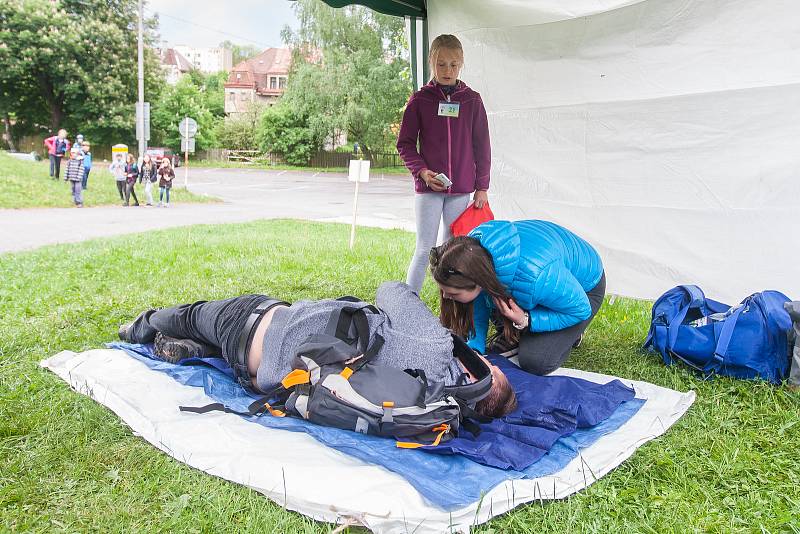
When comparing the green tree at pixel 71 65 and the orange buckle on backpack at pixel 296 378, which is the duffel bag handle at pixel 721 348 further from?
the green tree at pixel 71 65

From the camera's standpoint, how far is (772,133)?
3.67m

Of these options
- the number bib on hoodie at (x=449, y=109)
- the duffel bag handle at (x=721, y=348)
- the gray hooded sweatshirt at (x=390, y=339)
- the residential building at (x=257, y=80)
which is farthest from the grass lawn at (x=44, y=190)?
the residential building at (x=257, y=80)

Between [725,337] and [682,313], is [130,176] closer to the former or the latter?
[682,313]

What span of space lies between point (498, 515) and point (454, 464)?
11.8 inches

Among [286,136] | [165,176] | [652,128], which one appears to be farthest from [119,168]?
[286,136]

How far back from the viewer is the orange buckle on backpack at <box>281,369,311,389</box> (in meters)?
2.31

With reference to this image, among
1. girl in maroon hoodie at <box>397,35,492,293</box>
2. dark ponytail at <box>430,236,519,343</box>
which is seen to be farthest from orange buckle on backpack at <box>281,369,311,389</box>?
girl in maroon hoodie at <box>397,35,492,293</box>

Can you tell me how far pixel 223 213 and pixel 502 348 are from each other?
10484 millimetres

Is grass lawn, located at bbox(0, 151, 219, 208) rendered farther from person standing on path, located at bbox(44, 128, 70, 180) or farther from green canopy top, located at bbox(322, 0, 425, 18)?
green canopy top, located at bbox(322, 0, 425, 18)

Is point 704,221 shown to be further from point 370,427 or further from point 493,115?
point 370,427

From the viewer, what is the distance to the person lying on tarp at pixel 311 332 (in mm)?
2375

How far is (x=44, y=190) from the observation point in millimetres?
13555

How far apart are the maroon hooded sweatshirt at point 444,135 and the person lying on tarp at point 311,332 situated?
1.52m

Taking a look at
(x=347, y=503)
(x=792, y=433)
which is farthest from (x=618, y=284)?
(x=347, y=503)
